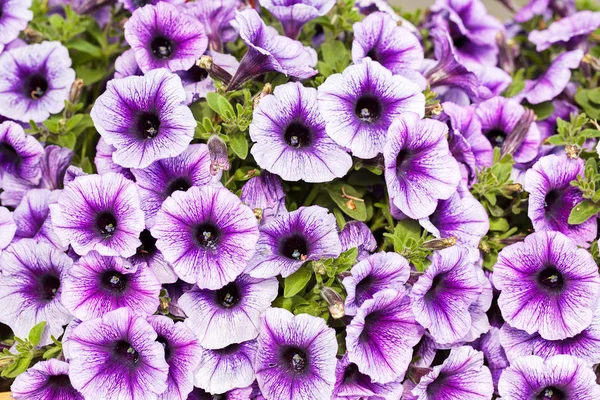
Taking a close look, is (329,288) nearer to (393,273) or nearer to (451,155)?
(393,273)

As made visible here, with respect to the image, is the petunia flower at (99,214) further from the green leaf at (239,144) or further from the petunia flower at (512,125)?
the petunia flower at (512,125)

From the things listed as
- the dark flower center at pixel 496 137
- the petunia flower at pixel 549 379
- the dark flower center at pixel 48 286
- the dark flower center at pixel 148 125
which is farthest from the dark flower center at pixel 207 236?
the dark flower center at pixel 496 137

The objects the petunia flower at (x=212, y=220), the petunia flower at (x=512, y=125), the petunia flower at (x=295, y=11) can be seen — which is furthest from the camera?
the petunia flower at (x=512, y=125)

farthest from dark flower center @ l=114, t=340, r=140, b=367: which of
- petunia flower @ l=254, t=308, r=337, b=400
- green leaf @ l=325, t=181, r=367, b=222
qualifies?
green leaf @ l=325, t=181, r=367, b=222

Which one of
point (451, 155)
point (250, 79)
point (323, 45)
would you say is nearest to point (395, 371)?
point (451, 155)

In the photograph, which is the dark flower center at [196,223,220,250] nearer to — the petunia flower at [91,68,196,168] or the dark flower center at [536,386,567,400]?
the petunia flower at [91,68,196,168]

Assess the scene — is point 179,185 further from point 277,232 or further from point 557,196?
point 557,196

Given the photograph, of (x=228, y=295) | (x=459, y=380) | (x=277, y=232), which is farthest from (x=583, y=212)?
(x=228, y=295)
